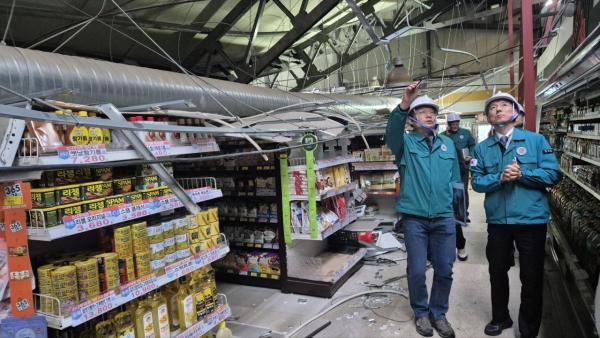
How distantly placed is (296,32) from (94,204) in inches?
148

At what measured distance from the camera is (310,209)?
3.69 m

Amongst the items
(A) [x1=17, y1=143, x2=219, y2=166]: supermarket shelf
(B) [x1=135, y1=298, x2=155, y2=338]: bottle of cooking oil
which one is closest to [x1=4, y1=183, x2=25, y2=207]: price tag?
(A) [x1=17, y1=143, x2=219, y2=166]: supermarket shelf

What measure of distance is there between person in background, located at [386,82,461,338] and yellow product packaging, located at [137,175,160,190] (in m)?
1.55

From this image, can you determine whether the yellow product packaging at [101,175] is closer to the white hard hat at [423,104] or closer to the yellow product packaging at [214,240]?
the yellow product packaging at [214,240]

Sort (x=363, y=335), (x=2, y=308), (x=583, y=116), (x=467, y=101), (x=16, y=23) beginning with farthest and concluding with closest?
(x=467, y=101)
(x=583, y=116)
(x=16, y=23)
(x=363, y=335)
(x=2, y=308)

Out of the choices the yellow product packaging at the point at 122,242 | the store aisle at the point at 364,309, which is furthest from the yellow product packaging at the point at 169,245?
the store aisle at the point at 364,309

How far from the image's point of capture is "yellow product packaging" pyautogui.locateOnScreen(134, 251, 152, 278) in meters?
2.16

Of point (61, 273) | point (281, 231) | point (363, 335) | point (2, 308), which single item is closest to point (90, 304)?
point (61, 273)

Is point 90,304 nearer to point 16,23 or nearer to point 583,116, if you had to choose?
point 16,23

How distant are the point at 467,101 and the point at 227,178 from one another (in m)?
11.1

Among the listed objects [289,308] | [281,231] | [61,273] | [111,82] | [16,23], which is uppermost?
[16,23]

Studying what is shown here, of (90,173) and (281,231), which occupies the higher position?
(90,173)

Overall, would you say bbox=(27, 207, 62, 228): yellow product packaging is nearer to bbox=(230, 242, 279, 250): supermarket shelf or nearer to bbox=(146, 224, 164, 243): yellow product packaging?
bbox=(146, 224, 164, 243): yellow product packaging

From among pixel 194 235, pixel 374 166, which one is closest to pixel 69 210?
pixel 194 235
